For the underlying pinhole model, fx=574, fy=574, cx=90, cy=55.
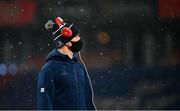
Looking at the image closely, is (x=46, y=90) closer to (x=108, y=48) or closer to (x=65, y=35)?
(x=65, y=35)

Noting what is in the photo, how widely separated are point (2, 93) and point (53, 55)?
646 centimetres

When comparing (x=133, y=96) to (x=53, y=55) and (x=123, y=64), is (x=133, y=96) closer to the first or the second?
(x=123, y=64)

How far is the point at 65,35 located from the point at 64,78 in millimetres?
453

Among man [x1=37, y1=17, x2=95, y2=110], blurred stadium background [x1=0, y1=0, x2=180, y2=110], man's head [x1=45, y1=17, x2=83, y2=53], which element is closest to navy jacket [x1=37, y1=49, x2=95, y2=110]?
man [x1=37, y1=17, x2=95, y2=110]

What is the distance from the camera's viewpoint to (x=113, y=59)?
38.5 ft

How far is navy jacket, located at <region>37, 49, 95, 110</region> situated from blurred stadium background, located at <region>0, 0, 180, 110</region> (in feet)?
16.6

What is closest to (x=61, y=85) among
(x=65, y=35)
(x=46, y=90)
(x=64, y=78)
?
(x=64, y=78)

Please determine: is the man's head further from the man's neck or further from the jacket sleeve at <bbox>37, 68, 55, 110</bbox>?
the jacket sleeve at <bbox>37, 68, 55, 110</bbox>

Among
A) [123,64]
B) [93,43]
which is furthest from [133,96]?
[93,43]

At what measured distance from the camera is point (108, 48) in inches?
464

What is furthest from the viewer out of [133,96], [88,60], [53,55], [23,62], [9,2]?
[9,2]

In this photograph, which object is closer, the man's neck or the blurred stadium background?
the man's neck

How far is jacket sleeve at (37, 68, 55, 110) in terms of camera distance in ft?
15.2

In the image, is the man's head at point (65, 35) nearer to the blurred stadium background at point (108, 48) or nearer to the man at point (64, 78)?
the man at point (64, 78)
